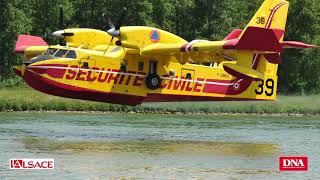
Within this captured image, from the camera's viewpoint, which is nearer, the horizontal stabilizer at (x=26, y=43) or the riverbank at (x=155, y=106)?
the horizontal stabilizer at (x=26, y=43)

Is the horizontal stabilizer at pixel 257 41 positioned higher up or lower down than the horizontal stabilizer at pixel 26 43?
higher up

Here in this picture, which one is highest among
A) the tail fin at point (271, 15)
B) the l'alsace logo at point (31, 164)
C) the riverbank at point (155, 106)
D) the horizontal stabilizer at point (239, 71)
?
the tail fin at point (271, 15)

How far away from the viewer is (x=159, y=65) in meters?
42.1

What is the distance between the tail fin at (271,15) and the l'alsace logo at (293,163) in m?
10.5

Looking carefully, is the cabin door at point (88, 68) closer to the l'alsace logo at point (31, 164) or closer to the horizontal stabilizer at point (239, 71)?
the horizontal stabilizer at point (239, 71)

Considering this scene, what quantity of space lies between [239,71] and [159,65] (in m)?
3.61

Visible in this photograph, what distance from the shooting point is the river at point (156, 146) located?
27828 millimetres

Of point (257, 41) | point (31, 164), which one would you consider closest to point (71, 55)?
point (257, 41)

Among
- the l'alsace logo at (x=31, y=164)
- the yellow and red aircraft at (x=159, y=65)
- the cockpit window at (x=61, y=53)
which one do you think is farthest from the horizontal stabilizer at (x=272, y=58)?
the l'alsace logo at (x=31, y=164)

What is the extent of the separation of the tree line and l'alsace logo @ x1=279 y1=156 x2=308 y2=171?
48.3 metres

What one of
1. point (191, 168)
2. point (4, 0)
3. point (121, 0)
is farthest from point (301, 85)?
point (191, 168)

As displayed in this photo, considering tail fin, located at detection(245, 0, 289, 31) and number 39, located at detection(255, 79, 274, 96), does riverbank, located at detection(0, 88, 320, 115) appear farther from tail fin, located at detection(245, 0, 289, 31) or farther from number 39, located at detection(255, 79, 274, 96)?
tail fin, located at detection(245, 0, 289, 31)

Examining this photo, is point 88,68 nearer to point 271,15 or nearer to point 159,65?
point 159,65

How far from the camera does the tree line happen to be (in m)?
83.1
